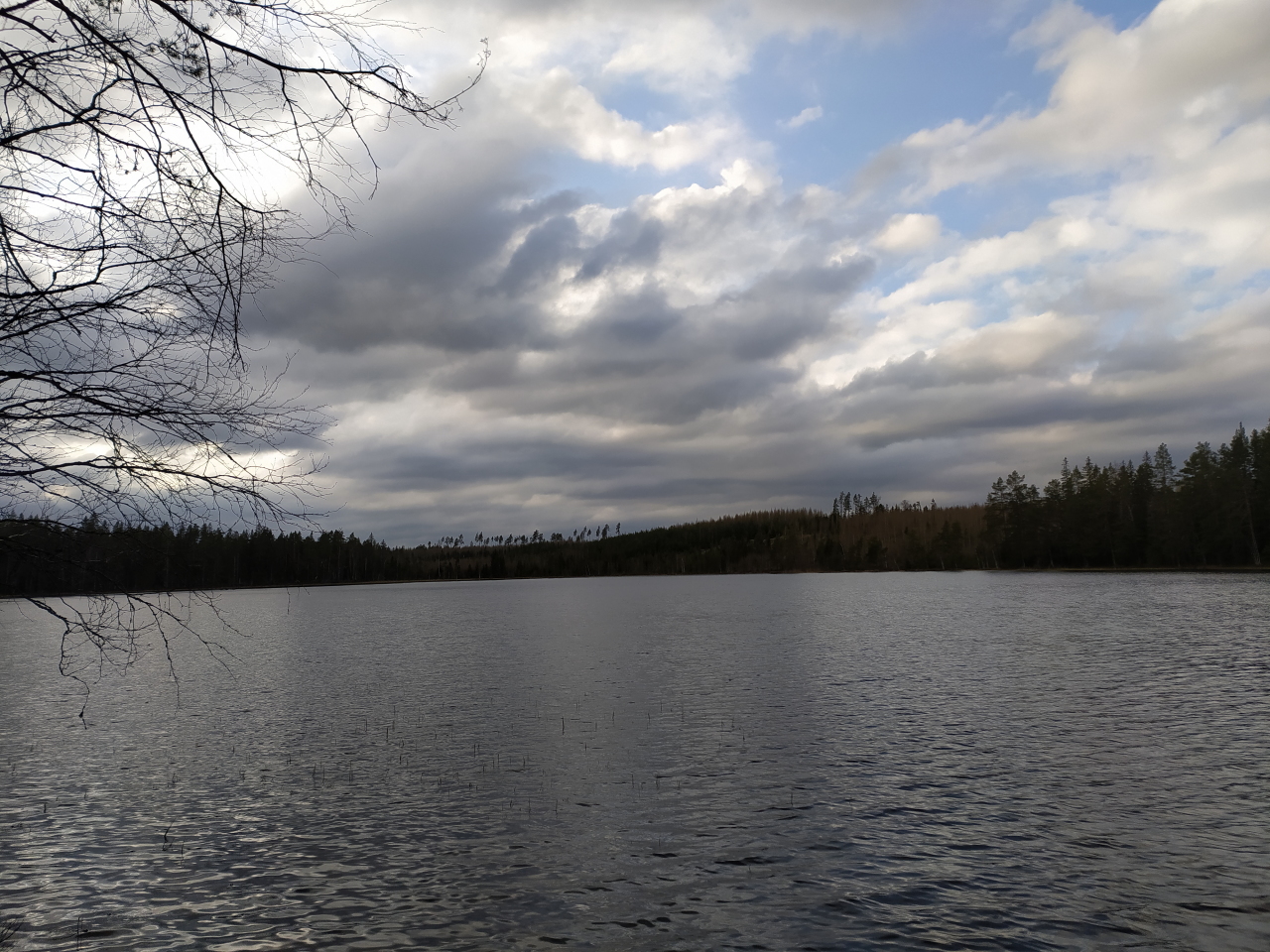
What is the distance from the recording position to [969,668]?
3819cm

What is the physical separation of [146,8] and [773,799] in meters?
18.1

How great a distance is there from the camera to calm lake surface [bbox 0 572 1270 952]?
12445 millimetres

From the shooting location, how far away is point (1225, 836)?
591 inches

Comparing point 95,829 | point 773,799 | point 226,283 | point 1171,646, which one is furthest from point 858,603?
point 226,283

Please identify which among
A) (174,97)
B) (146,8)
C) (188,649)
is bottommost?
(188,649)

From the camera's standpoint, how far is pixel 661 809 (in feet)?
58.6

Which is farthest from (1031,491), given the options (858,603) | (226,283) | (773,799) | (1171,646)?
(226,283)

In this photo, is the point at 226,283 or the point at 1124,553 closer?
the point at 226,283

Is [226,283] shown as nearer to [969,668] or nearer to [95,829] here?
[95,829]

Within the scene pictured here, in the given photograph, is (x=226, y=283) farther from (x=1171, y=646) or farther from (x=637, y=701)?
(x=1171, y=646)

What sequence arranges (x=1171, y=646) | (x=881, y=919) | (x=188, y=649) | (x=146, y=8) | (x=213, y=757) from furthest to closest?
(x=188, y=649) → (x=1171, y=646) → (x=213, y=757) → (x=881, y=919) → (x=146, y=8)

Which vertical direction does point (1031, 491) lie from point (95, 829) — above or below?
above

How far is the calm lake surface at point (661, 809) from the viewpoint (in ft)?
40.8

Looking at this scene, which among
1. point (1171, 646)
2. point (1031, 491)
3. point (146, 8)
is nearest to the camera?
point (146, 8)
